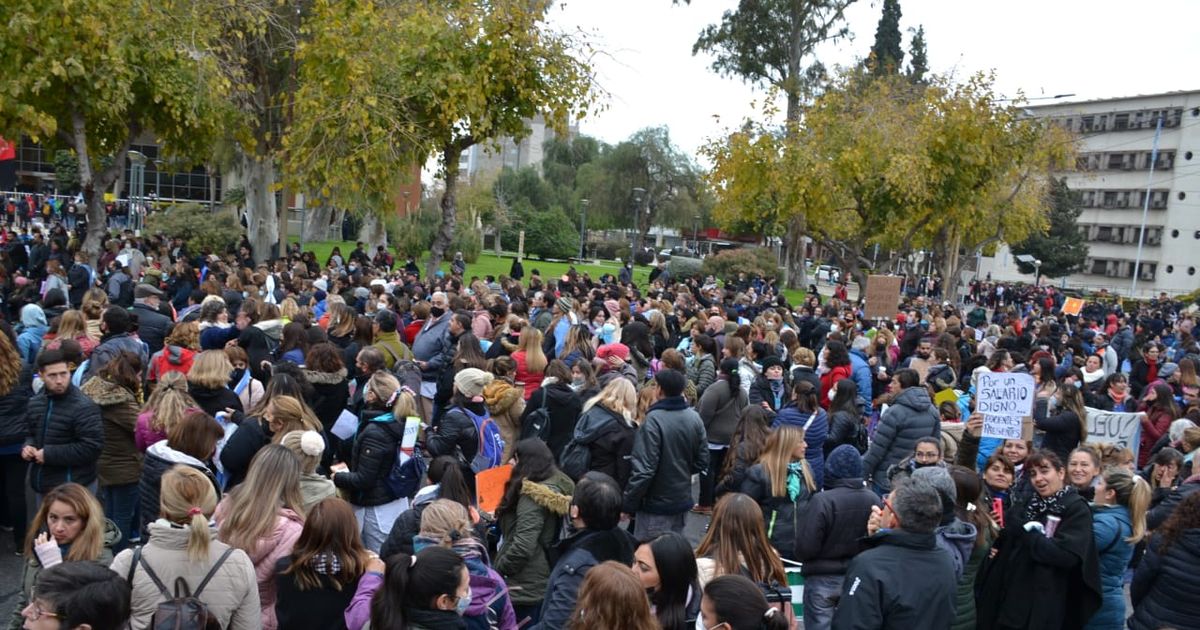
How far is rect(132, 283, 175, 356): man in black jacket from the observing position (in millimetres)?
10023

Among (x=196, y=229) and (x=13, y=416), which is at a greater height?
(x=196, y=229)

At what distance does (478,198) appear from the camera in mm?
55906

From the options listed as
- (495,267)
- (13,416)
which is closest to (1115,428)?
(13,416)

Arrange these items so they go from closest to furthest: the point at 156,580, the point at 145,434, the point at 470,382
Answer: the point at 156,580
the point at 145,434
the point at 470,382

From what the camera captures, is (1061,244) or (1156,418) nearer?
(1156,418)

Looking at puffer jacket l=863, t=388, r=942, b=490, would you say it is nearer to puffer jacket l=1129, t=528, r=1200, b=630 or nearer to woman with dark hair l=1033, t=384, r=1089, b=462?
woman with dark hair l=1033, t=384, r=1089, b=462

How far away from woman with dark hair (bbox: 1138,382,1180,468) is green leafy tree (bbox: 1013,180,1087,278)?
54366mm

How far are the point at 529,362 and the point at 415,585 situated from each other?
5.30m

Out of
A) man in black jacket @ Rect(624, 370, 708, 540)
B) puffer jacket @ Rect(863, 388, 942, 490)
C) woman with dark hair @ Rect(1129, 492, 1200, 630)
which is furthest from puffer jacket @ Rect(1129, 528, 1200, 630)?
man in black jacket @ Rect(624, 370, 708, 540)

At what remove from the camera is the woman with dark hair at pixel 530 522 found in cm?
490

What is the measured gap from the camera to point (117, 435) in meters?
6.39

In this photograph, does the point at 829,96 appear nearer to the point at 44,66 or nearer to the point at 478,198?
the point at 44,66

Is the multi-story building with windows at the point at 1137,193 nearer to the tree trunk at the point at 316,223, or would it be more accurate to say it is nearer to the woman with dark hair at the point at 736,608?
the tree trunk at the point at 316,223

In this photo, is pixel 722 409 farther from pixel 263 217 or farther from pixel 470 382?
pixel 263 217
